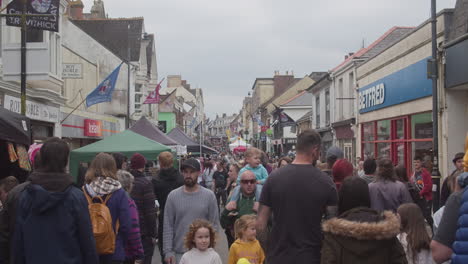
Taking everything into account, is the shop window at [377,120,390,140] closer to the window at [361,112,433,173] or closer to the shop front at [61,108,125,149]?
the window at [361,112,433,173]

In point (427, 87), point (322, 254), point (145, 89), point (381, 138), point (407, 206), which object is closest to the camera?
point (322, 254)

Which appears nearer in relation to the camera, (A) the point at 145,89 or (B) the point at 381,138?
(B) the point at 381,138

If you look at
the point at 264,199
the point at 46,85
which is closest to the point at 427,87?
the point at 46,85

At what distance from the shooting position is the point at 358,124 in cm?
2494

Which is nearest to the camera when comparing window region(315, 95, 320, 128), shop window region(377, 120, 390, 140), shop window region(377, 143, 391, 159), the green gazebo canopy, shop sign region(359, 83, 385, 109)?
the green gazebo canopy

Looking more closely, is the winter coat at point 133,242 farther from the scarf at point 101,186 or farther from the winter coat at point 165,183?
the winter coat at point 165,183

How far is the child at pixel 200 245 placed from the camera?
5.38 m

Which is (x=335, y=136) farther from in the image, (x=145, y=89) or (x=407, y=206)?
(x=407, y=206)

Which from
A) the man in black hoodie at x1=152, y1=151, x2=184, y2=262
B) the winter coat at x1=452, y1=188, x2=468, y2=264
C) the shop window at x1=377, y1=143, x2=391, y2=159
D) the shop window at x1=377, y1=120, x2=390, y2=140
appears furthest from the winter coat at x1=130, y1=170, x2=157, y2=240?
the shop window at x1=377, y1=120, x2=390, y2=140

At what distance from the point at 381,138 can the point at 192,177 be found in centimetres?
1674

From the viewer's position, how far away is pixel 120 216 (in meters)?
5.25

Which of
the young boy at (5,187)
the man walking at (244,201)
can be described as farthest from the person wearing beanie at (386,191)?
the young boy at (5,187)

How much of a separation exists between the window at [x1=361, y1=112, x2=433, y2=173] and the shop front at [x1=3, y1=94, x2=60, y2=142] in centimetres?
1025

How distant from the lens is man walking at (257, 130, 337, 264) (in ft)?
13.9
